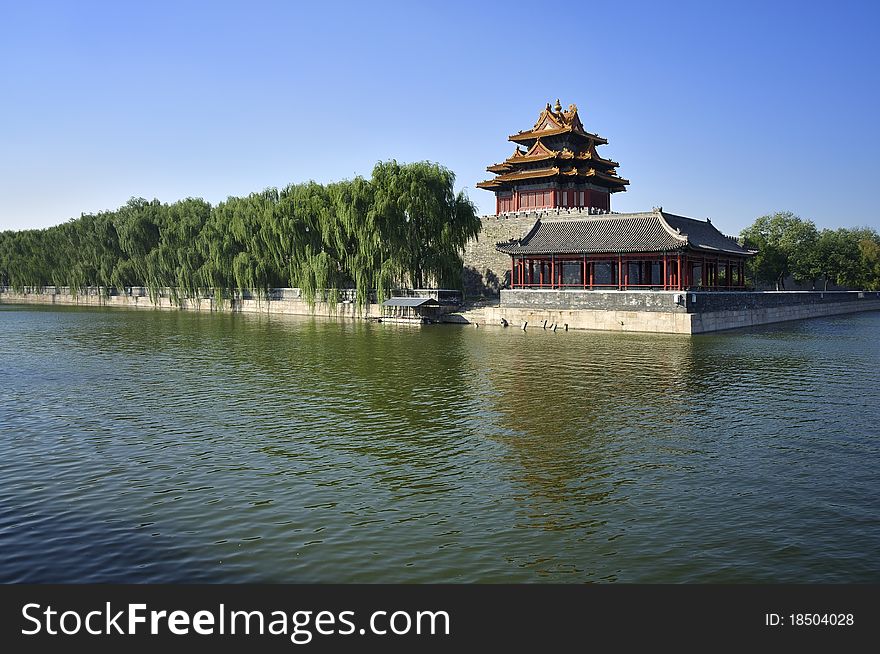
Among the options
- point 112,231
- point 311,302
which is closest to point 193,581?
point 311,302

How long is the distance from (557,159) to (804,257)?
23.7 meters

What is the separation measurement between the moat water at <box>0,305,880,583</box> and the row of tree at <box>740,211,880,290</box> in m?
39.6

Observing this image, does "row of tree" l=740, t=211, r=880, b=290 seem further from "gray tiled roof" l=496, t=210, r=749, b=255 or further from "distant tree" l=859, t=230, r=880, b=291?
"gray tiled roof" l=496, t=210, r=749, b=255

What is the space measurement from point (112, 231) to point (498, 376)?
53.9 m

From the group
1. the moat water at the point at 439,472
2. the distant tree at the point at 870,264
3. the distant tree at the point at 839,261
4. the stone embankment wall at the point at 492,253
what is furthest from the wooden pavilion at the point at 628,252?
the distant tree at the point at 870,264

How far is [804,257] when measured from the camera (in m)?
60.2

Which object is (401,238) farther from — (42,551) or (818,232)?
(818,232)

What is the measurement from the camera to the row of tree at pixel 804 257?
59.5 metres

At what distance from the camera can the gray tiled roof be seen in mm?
36188

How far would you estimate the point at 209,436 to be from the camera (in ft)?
43.2

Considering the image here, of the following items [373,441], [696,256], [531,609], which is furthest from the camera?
[696,256]

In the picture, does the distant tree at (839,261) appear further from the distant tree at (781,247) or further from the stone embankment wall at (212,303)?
the stone embankment wall at (212,303)

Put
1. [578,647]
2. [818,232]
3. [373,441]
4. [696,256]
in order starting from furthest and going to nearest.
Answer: [818,232], [696,256], [373,441], [578,647]

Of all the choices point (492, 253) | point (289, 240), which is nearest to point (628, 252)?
point (492, 253)
